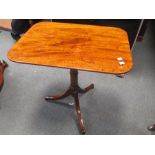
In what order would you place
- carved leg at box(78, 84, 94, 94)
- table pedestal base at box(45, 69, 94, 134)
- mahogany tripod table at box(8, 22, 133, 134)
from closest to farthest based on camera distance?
mahogany tripod table at box(8, 22, 133, 134)
table pedestal base at box(45, 69, 94, 134)
carved leg at box(78, 84, 94, 94)

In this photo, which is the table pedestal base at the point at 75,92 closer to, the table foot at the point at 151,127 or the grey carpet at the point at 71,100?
the grey carpet at the point at 71,100

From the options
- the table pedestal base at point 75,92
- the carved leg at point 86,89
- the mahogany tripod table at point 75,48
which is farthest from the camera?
the carved leg at point 86,89

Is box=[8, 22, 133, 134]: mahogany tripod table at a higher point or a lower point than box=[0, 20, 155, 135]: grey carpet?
higher

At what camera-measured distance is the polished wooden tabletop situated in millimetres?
954

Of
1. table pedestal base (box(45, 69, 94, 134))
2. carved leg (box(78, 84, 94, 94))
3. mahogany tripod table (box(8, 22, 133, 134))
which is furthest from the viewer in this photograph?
carved leg (box(78, 84, 94, 94))

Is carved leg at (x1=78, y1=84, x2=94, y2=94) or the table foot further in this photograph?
carved leg at (x1=78, y1=84, x2=94, y2=94)

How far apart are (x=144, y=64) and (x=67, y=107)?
A: 4.03ft

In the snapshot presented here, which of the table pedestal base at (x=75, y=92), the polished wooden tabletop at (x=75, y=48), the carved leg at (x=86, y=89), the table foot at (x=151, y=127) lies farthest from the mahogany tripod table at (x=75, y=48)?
the table foot at (x=151, y=127)

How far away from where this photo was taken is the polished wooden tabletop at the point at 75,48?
954mm

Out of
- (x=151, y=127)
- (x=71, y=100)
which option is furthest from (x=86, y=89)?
(x=151, y=127)

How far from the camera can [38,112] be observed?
5.16 ft

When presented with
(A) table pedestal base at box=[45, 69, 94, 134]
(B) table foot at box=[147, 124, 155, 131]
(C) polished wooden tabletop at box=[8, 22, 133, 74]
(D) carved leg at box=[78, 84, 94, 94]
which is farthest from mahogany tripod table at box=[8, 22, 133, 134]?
(B) table foot at box=[147, 124, 155, 131]

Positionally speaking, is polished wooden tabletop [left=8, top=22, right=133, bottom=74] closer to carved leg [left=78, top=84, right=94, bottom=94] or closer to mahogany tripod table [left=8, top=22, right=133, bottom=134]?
mahogany tripod table [left=8, top=22, right=133, bottom=134]

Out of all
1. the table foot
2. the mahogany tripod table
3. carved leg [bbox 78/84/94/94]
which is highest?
the mahogany tripod table
